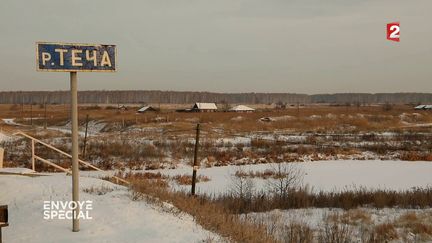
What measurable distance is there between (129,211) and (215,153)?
1758cm

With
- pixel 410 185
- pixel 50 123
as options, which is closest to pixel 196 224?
pixel 410 185

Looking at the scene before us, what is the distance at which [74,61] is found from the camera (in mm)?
4430

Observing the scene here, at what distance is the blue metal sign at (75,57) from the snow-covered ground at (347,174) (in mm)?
9465

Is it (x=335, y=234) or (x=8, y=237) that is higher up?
(x=8, y=237)

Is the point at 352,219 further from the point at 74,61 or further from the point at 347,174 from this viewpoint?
the point at 347,174

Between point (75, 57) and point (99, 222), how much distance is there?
2.26 metres

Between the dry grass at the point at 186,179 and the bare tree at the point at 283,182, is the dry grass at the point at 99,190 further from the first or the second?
the dry grass at the point at 186,179

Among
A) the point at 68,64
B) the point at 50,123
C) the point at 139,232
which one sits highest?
the point at 68,64

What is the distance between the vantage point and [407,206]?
10430 millimetres

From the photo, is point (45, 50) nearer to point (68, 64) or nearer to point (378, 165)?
point (68, 64)

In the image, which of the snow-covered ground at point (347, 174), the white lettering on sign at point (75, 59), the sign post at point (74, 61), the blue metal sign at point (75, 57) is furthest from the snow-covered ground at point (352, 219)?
the white lettering on sign at point (75, 59)

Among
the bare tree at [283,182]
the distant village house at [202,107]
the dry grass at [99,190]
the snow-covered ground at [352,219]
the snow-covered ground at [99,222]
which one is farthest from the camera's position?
the distant village house at [202,107]

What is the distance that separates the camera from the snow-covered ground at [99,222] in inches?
189

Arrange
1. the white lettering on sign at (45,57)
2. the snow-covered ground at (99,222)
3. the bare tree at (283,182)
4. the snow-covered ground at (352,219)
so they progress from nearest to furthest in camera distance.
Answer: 1. the white lettering on sign at (45,57)
2. the snow-covered ground at (99,222)
3. the snow-covered ground at (352,219)
4. the bare tree at (283,182)
